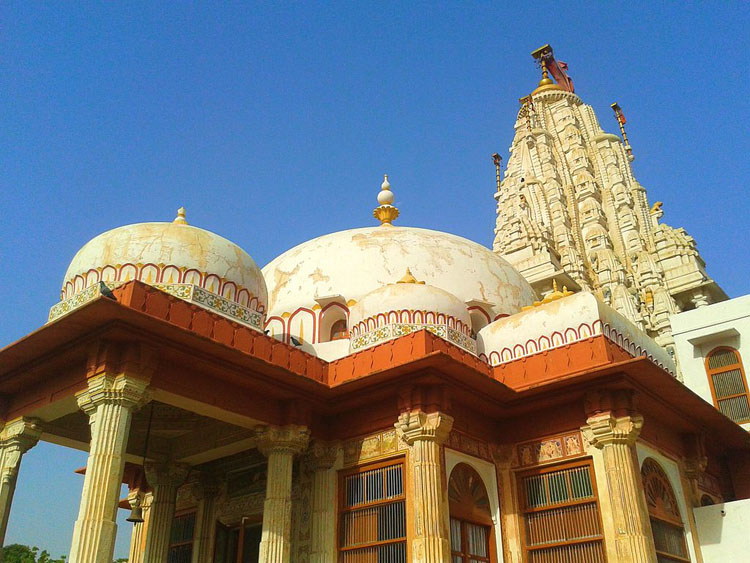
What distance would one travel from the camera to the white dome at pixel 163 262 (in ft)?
40.5

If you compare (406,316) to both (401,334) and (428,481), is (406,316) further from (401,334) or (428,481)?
(428,481)

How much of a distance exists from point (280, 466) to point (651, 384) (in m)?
6.37

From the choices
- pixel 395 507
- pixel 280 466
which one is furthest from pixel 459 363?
pixel 280 466

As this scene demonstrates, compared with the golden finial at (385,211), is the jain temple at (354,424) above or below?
below

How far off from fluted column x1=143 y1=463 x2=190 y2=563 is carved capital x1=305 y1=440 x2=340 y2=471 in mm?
2980

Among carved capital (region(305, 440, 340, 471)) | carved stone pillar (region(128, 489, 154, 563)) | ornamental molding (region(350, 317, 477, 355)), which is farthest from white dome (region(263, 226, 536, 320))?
carved stone pillar (region(128, 489, 154, 563))

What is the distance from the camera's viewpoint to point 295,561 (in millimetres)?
12234

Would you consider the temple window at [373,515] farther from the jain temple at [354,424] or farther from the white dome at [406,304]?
the white dome at [406,304]

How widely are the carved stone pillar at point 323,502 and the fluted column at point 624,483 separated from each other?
4.41m

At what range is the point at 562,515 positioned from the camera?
11.9 metres

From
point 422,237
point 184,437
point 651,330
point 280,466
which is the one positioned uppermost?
point 651,330

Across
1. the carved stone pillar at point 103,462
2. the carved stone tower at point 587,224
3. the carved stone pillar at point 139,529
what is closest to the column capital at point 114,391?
the carved stone pillar at point 103,462

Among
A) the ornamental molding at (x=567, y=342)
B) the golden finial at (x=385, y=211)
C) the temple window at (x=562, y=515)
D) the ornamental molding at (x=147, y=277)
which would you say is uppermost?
the golden finial at (x=385, y=211)

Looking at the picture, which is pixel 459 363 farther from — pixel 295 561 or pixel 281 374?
pixel 295 561
